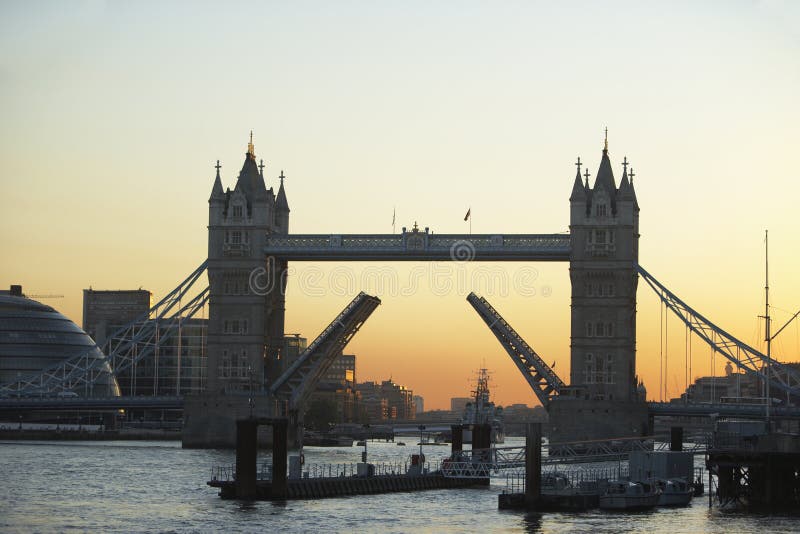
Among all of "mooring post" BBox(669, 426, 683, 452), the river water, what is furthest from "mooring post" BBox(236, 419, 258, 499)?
"mooring post" BBox(669, 426, 683, 452)

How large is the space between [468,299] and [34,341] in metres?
77.1

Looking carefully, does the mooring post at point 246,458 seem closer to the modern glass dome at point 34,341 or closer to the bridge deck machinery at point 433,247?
the bridge deck machinery at point 433,247

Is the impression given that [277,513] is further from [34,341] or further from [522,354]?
[34,341]

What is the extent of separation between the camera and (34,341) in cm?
18625

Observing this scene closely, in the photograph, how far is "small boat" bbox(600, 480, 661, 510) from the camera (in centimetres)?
8094

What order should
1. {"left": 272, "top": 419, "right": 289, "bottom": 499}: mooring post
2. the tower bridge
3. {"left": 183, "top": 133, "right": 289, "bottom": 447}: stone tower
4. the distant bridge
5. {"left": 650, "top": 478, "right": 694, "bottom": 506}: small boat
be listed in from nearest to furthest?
{"left": 272, "top": 419, "right": 289, "bottom": 499}: mooring post < {"left": 650, "top": 478, "right": 694, "bottom": 506}: small boat < the distant bridge < the tower bridge < {"left": 183, "top": 133, "right": 289, "bottom": 447}: stone tower

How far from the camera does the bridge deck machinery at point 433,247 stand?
5044 inches

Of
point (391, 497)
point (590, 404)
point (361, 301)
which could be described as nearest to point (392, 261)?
point (361, 301)

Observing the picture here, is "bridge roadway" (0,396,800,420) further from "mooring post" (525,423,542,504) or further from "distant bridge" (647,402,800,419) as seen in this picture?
"mooring post" (525,423,542,504)

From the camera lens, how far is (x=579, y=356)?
12962 cm

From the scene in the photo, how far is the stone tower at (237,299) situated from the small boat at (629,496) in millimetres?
53904

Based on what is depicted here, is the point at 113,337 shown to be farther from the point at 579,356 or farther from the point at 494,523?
the point at 494,523

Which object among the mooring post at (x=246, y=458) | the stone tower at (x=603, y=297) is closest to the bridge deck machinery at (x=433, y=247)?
the stone tower at (x=603, y=297)

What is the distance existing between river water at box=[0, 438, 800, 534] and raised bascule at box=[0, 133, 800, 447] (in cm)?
2867
